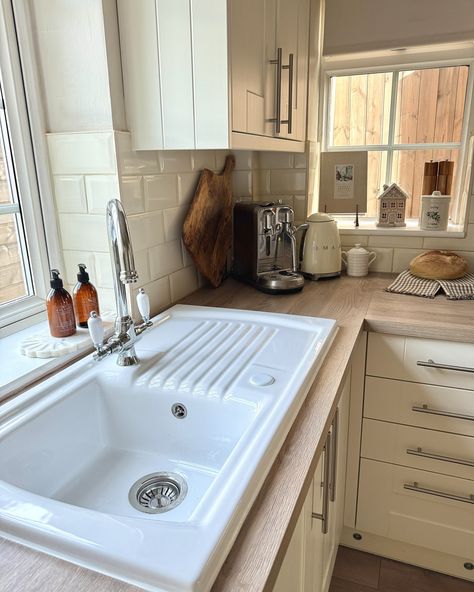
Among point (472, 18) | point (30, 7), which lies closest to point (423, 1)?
point (472, 18)

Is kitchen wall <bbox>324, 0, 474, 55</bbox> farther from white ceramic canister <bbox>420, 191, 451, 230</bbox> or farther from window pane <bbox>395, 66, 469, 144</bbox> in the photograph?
white ceramic canister <bbox>420, 191, 451, 230</bbox>

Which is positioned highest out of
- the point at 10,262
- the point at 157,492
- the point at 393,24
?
the point at 393,24

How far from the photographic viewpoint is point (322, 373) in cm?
101

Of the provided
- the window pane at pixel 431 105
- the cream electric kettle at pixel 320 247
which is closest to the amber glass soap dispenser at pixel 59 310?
the cream electric kettle at pixel 320 247

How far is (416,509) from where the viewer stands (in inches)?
59.3

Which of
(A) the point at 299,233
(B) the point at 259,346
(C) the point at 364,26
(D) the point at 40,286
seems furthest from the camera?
(A) the point at 299,233

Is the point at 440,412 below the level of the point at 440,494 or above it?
above

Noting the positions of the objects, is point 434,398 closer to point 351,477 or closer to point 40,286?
point 351,477

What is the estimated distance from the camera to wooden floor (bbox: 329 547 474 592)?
1526 mm

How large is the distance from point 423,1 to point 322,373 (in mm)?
1455

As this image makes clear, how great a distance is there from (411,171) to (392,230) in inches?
12.2

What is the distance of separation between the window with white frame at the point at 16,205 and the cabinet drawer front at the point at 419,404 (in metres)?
1.04

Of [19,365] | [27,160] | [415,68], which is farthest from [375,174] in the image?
[19,365]

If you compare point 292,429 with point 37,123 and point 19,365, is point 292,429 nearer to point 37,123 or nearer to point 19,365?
point 19,365
